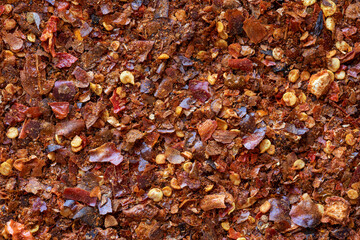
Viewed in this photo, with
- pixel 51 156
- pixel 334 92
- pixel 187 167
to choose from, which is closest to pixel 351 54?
pixel 334 92

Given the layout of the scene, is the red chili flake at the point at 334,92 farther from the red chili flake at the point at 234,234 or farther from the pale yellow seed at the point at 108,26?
the pale yellow seed at the point at 108,26

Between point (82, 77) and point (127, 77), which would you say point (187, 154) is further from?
point (82, 77)

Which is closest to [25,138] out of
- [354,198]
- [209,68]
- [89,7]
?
[89,7]

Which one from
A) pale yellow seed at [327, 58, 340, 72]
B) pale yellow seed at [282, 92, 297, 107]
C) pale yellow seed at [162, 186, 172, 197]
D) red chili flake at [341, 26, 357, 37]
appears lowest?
pale yellow seed at [162, 186, 172, 197]

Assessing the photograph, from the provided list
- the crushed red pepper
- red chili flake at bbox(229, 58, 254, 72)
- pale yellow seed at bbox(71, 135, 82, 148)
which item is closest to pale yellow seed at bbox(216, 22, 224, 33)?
the crushed red pepper

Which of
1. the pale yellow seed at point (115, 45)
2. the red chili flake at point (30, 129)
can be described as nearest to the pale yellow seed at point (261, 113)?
the pale yellow seed at point (115, 45)

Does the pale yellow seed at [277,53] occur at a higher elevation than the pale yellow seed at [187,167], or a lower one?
higher

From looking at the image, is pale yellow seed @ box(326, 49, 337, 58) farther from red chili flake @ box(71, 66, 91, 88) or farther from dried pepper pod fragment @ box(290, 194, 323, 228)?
red chili flake @ box(71, 66, 91, 88)
